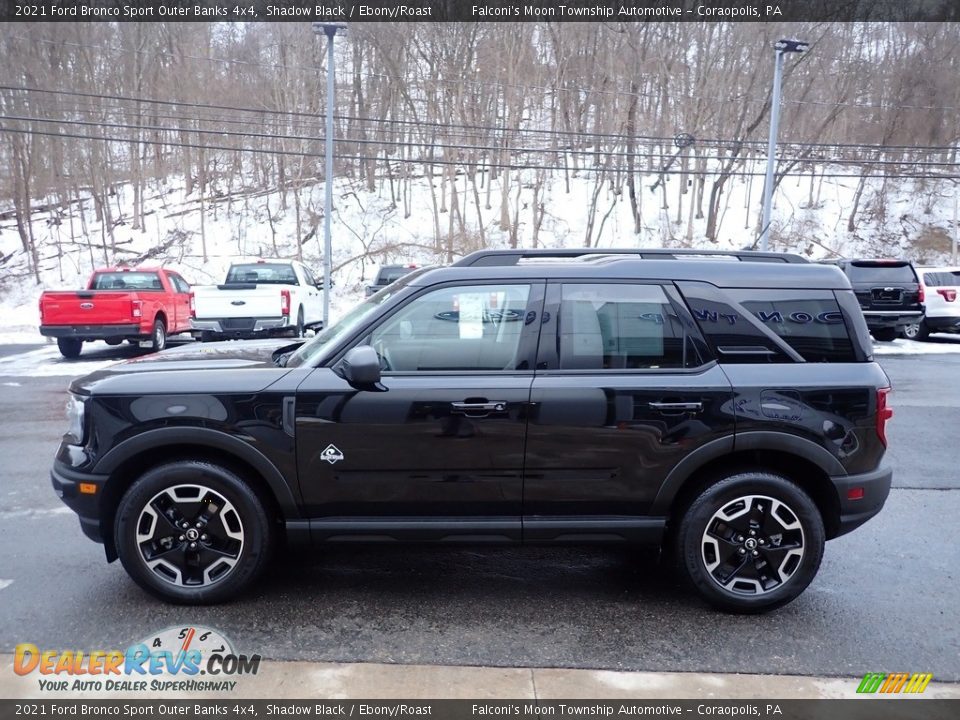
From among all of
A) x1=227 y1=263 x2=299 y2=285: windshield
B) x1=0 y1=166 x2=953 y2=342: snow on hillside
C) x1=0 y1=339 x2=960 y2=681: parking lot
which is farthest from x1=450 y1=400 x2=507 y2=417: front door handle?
x1=0 y1=166 x2=953 y2=342: snow on hillside

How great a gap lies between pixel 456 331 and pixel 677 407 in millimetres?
1217

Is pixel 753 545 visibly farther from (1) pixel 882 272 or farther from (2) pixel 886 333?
(2) pixel 886 333

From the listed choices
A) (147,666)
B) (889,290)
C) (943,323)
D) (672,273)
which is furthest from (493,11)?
(147,666)

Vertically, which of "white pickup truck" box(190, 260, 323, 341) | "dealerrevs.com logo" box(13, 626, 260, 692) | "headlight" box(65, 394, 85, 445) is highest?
"headlight" box(65, 394, 85, 445)

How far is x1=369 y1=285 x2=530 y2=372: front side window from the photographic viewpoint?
3.73 metres

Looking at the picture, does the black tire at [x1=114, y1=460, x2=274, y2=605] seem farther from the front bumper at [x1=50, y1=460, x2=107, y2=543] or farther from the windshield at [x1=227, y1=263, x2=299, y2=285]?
the windshield at [x1=227, y1=263, x2=299, y2=285]

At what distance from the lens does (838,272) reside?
3.96 meters

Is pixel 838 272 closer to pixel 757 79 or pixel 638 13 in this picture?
pixel 638 13

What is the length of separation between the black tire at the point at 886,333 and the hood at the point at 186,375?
16.8m

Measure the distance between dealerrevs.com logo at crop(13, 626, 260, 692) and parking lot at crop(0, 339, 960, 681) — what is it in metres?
0.11

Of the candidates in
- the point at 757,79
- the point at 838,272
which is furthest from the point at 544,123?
the point at 838,272

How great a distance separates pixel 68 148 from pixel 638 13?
25298 millimetres

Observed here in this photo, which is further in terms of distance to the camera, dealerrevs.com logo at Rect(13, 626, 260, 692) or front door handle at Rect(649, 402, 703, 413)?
front door handle at Rect(649, 402, 703, 413)
